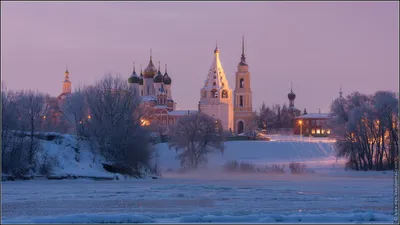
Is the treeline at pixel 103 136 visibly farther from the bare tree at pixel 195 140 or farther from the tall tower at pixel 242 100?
the tall tower at pixel 242 100

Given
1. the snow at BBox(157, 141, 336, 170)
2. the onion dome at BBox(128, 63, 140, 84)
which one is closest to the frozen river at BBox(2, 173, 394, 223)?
the snow at BBox(157, 141, 336, 170)

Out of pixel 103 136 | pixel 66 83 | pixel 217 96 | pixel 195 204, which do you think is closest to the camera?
pixel 195 204

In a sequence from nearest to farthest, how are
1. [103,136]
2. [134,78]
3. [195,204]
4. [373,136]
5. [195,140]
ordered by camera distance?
[195,204] → [103,136] → [373,136] → [195,140] → [134,78]

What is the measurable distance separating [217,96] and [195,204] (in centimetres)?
8452

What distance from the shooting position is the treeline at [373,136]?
5028 cm

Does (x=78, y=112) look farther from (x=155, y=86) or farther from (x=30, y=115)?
(x=155, y=86)

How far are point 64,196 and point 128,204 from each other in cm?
338

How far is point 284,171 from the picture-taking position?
51.9 metres

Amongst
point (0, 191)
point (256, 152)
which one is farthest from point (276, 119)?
point (0, 191)

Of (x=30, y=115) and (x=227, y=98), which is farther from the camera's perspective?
(x=227, y=98)

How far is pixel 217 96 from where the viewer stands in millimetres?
105812

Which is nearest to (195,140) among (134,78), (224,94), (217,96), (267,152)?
(267,152)

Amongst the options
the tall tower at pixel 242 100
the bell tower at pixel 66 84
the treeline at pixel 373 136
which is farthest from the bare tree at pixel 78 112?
the bell tower at pixel 66 84

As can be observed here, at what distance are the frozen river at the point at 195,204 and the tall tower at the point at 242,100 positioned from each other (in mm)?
79984
